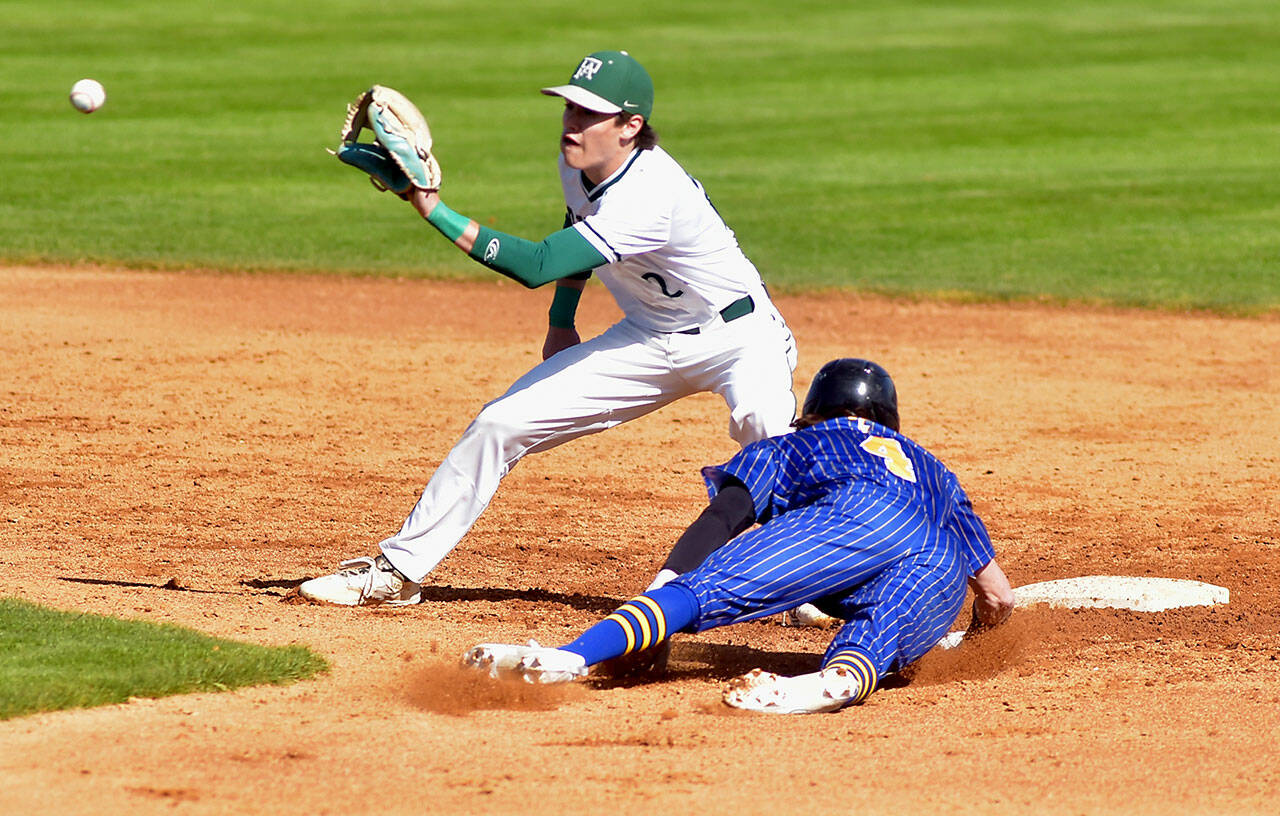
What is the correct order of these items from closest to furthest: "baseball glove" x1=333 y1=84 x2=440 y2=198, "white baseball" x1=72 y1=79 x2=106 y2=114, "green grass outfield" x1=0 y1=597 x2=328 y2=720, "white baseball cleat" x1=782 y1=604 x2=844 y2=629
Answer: "green grass outfield" x1=0 y1=597 x2=328 y2=720, "baseball glove" x1=333 y1=84 x2=440 y2=198, "white baseball cleat" x1=782 y1=604 x2=844 y2=629, "white baseball" x1=72 y1=79 x2=106 y2=114

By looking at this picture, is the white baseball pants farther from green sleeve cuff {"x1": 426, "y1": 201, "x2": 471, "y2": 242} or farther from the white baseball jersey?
green sleeve cuff {"x1": 426, "y1": 201, "x2": 471, "y2": 242}

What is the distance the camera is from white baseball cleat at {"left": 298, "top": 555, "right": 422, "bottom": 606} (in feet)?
18.4

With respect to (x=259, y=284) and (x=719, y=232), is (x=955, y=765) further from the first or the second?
(x=259, y=284)

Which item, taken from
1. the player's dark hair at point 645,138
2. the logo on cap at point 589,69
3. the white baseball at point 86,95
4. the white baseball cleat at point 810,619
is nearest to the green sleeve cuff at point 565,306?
the player's dark hair at point 645,138

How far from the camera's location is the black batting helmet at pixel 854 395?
4926 mm

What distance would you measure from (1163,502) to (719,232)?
3.12 metres

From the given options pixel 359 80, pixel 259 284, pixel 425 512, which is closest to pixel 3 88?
pixel 359 80

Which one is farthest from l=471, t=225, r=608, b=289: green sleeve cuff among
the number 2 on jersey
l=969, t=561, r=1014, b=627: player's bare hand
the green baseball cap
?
l=969, t=561, r=1014, b=627: player's bare hand

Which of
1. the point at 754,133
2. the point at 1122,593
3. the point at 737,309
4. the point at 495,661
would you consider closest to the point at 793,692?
the point at 495,661

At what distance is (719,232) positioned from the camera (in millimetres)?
5527

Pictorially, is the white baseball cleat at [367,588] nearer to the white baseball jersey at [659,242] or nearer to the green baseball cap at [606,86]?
the white baseball jersey at [659,242]

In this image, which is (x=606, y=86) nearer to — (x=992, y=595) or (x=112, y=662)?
(x=992, y=595)

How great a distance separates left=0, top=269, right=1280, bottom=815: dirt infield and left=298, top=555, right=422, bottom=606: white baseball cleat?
0.37ft

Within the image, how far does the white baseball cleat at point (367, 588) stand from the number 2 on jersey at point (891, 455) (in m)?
1.75
